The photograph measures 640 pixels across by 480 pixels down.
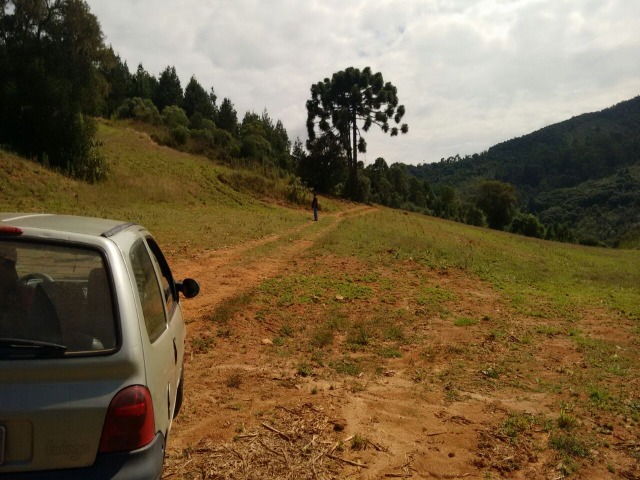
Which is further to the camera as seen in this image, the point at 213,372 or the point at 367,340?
the point at 367,340

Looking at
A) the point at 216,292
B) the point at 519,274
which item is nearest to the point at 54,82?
the point at 216,292

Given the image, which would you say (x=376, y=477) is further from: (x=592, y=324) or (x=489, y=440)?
(x=592, y=324)

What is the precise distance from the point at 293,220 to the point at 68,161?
11.5 meters

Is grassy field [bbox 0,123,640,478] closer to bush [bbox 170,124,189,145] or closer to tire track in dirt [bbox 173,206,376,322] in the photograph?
tire track in dirt [bbox 173,206,376,322]

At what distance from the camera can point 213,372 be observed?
5.30m

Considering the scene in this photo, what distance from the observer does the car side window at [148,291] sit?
2.58 meters

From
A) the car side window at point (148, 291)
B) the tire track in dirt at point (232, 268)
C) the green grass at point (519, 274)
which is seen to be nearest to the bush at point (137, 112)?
the green grass at point (519, 274)

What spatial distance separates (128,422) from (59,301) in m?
0.65

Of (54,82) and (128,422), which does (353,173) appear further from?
(128,422)

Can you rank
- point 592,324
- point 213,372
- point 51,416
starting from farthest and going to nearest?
point 592,324
point 213,372
point 51,416

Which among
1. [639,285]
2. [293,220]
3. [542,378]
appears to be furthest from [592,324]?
[293,220]

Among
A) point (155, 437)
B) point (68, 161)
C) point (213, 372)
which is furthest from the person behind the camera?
point (68, 161)

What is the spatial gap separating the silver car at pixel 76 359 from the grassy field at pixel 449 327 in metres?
1.49

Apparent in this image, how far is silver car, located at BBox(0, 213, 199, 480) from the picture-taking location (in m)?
1.99
